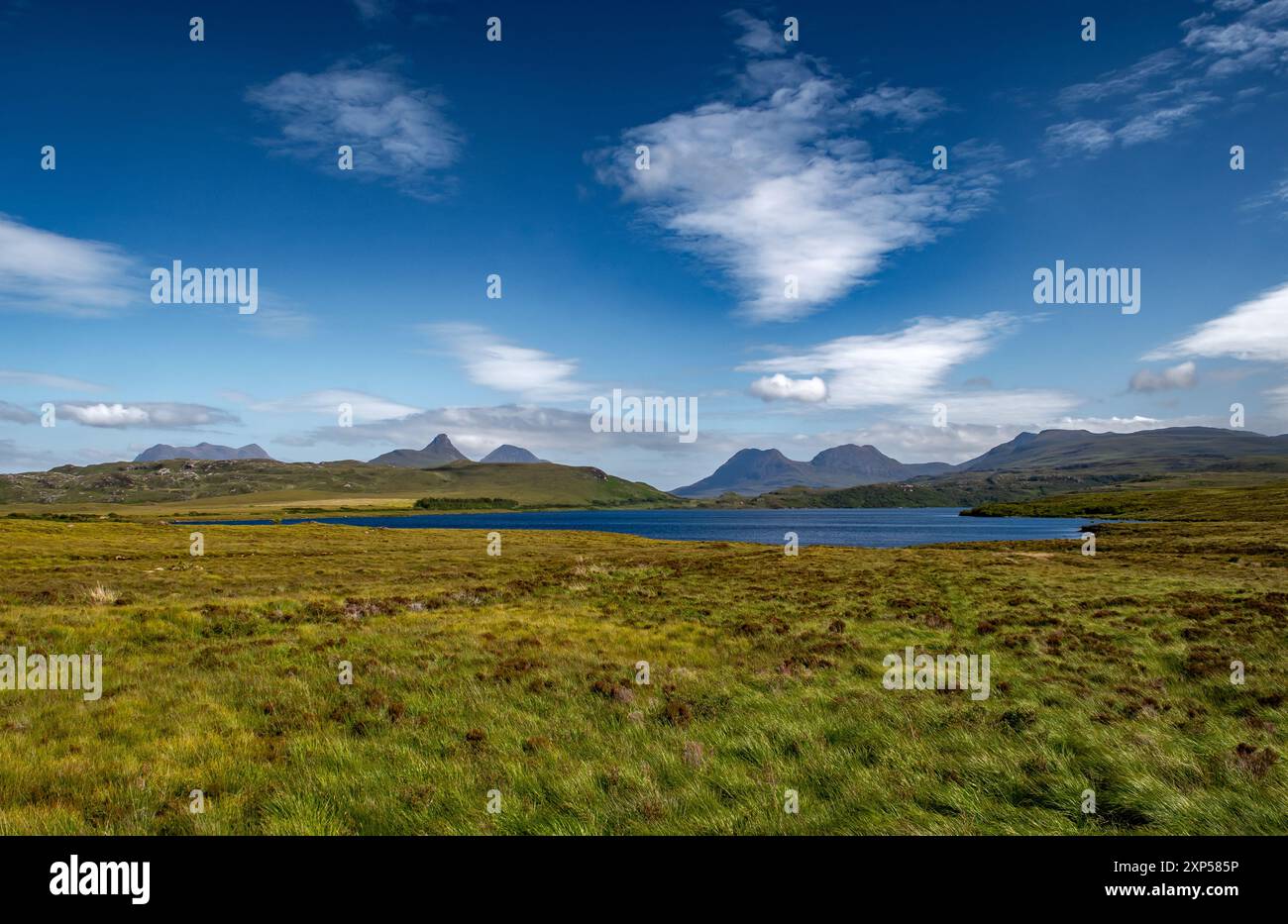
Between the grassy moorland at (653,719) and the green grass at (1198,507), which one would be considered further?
the green grass at (1198,507)

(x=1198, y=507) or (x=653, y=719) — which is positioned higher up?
(x=653, y=719)

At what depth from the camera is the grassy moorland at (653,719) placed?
7227 mm

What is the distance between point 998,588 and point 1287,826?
2540 centimetres

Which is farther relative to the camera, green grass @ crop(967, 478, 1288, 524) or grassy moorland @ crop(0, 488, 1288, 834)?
green grass @ crop(967, 478, 1288, 524)

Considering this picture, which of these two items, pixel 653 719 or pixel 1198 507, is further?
pixel 1198 507

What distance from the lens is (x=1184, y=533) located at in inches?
2899

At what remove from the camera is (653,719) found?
11.0 meters

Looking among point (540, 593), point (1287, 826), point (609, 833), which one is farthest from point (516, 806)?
point (540, 593)

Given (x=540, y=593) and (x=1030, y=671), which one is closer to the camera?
(x=1030, y=671)

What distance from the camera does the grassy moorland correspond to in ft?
23.7

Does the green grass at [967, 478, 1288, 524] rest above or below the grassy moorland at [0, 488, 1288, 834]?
below

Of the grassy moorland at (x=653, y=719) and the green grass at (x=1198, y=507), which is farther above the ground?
the grassy moorland at (x=653, y=719)
